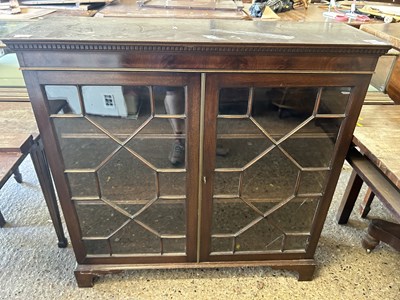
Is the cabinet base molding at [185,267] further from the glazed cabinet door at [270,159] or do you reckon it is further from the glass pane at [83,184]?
the glass pane at [83,184]

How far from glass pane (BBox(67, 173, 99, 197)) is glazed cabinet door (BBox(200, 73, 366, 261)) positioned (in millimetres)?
382

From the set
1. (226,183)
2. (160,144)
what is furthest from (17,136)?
(226,183)

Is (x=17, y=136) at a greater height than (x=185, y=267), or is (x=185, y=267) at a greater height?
(x=17, y=136)

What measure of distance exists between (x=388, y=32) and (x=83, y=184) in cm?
137

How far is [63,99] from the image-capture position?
2.86ft

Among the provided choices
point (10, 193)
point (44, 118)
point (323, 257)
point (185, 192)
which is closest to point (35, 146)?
point (44, 118)

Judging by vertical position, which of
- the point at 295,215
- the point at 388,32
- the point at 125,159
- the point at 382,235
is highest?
the point at 388,32

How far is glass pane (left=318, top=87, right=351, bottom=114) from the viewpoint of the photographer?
2.97 ft

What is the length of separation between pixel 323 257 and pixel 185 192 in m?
0.80

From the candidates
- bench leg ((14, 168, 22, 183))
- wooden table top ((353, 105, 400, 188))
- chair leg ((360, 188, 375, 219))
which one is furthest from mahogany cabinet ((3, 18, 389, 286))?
bench leg ((14, 168, 22, 183))

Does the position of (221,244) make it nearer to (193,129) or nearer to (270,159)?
(270,159)

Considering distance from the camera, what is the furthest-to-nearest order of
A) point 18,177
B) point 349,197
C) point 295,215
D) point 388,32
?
point 18,177 → point 349,197 → point 388,32 → point 295,215

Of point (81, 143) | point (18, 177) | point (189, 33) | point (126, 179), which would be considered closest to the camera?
point (189, 33)

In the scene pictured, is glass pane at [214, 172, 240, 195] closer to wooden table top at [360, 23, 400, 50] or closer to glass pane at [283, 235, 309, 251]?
→ glass pane at [283, 235, 309, 251]
